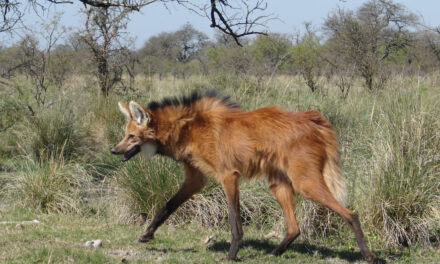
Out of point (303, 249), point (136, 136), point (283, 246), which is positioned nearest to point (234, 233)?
point (283, 246)

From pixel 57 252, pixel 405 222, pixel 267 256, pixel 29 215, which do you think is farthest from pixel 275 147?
pixel 29 215

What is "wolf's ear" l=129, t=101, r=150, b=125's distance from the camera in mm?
4789

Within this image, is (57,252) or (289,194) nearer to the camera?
(57,252)

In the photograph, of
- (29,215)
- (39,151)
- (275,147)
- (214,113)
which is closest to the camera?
(275,147)

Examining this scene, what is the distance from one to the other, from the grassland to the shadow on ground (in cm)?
1

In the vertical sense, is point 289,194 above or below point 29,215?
above

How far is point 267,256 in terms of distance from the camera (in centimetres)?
485

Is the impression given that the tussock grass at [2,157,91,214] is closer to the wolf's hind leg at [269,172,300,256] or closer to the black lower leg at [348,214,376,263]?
the wolf's hind leg at [269,172,300,256]

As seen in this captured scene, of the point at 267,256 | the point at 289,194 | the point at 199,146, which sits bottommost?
the point at 267,256

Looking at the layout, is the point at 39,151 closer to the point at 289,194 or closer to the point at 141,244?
the point at 141,244

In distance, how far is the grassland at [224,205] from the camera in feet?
16.1

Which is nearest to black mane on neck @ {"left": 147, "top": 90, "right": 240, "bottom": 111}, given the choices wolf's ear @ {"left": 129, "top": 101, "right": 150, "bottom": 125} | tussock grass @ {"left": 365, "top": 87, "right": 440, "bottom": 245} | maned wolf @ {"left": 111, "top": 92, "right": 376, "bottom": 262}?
maned wolf @ {"left": 111, "top": 92, "right": 376, "bottom": 262}

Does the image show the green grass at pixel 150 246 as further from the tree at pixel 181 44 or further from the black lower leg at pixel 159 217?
the tree at pixel 181 44

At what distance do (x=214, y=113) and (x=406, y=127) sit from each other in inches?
78.5
